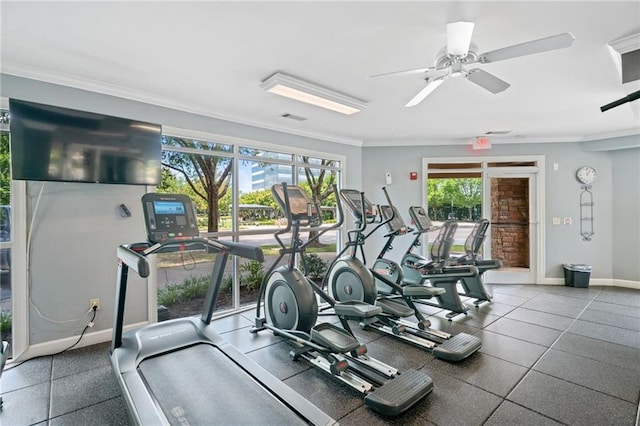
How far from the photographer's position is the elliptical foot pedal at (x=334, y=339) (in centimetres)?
256

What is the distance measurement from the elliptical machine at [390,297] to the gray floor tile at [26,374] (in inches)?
111

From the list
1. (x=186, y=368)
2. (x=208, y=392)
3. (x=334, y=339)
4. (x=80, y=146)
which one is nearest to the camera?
(x=208, y=392)

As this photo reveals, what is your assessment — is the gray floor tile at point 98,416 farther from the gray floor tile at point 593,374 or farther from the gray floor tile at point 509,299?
the gray floor tile at point 509,299

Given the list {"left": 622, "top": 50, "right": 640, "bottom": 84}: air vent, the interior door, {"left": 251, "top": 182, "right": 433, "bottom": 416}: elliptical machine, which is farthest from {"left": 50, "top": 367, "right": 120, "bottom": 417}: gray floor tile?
the interior door

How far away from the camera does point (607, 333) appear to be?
358cm

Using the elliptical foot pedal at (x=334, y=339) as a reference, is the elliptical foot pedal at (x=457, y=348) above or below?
below

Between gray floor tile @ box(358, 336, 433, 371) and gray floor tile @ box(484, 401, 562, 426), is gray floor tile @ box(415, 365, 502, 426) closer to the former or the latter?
gray floor tile @ box(484, 401, 562, 426)

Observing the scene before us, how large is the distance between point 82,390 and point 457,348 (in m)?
3.15

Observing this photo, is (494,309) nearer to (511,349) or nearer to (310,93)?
(511,349)

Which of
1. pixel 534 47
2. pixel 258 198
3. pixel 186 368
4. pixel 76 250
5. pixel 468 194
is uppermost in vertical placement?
pixel 534 47

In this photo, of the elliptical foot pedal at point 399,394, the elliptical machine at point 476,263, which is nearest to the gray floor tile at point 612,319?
the elliptical machine at point 476,263

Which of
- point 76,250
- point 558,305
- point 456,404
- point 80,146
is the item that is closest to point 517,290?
point 558,305

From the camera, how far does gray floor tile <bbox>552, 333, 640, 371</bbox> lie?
2.93m

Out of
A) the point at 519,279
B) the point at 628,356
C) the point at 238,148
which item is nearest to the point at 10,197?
the point at 238,148
